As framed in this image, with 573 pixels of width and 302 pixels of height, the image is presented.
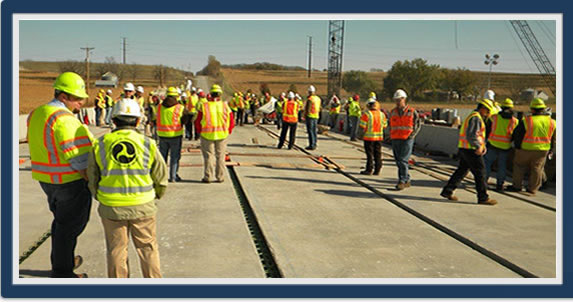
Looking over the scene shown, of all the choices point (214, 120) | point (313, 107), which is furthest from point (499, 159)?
point (313, 107)

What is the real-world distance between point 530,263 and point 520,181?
15.7 ft

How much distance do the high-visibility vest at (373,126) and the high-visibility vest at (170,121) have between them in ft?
14.4

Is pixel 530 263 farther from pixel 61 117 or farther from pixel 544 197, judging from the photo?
pixel 61 117

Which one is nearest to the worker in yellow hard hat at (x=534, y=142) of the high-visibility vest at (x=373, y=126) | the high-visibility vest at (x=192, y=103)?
the high-visibility vest at (x=373, y=126)

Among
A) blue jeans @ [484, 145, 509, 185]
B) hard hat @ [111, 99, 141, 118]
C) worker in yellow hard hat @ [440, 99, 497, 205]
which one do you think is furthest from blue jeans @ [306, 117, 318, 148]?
hard hat @ [111, 99, 141, 118]

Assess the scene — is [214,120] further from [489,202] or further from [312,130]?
[312,130]

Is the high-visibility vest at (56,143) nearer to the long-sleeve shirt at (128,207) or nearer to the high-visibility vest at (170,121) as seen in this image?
the long-sleeve shirt at (128,207)

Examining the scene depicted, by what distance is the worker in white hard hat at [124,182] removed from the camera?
4.39 metres

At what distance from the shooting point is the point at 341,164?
526 inches

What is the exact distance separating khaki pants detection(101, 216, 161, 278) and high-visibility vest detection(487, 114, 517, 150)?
8.25m

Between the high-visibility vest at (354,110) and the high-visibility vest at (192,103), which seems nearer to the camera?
the high-visibility vest at (192,103)

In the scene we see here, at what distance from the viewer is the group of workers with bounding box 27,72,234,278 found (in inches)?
174

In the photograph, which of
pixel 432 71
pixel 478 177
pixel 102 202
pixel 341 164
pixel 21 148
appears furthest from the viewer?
pixel 432 71

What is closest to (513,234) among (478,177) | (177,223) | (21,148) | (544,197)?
(478,177)
